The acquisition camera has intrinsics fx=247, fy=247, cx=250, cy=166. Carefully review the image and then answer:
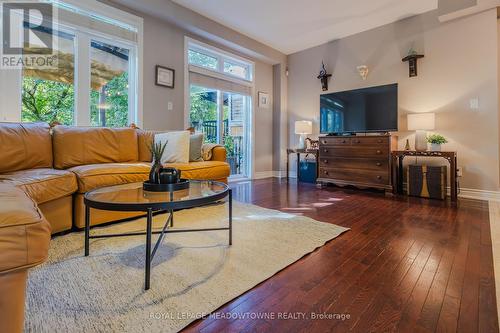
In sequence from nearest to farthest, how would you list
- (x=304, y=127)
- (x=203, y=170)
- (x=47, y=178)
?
(x=47, y=178) < (x=203, y=170) < (x=304, y=127)

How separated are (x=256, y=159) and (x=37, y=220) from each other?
4611 millimetres

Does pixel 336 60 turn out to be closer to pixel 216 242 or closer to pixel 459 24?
pixel 459 24

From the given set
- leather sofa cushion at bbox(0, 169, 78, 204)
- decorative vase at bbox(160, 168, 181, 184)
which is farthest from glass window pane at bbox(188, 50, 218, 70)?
decorative vase at bbox(160, 168, 181, 184)

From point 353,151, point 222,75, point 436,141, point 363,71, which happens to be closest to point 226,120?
point 222,75

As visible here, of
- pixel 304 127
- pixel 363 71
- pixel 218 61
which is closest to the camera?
pixel 363 71

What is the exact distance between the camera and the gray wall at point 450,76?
127 inches

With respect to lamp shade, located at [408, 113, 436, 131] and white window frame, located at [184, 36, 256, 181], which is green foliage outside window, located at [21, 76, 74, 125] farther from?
lamp shade, located at [408, 113, 436, 131]

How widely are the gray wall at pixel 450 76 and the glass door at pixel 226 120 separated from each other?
214 centimetres

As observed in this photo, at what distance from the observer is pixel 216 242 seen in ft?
5.76

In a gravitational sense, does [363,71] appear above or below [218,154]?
above

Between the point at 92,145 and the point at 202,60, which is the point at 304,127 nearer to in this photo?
the point at 202,60

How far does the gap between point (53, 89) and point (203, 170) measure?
6.49 feet

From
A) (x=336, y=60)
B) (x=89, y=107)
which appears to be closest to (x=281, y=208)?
(x=89, y=107)

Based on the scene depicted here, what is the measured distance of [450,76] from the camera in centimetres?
346
